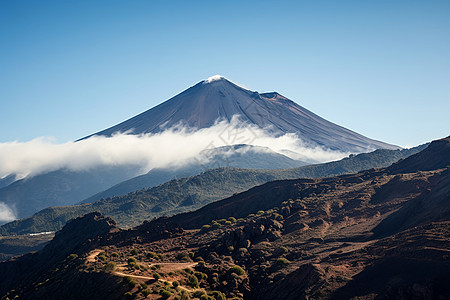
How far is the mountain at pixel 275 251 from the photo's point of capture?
39406 mm

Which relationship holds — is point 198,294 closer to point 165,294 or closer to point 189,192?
point 165,294

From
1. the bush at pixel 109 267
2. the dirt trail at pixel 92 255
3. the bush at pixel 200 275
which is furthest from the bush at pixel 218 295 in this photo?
the dirt trail at pixel 92 255

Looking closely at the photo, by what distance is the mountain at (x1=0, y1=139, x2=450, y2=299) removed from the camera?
3941 centimetres

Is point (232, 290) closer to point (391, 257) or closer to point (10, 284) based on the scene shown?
point (391, 257)

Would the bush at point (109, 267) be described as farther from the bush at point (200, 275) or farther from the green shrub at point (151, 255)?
the green shrub at point (151, 255)

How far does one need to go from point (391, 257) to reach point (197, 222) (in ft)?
134

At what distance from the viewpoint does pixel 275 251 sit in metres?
53.7

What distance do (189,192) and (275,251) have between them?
113649 mm

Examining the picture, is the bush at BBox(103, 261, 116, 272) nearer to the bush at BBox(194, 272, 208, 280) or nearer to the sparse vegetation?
the sparse vegetation

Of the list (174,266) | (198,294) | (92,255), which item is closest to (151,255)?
(174,266)

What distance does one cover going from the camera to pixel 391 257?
135 ft

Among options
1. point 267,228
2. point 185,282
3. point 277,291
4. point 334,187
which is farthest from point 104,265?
point 334,187

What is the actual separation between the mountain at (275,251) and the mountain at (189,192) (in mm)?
72691

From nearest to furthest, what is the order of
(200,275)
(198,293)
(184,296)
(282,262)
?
(184,296)
(198,293)
(200,275)
(282,262)
